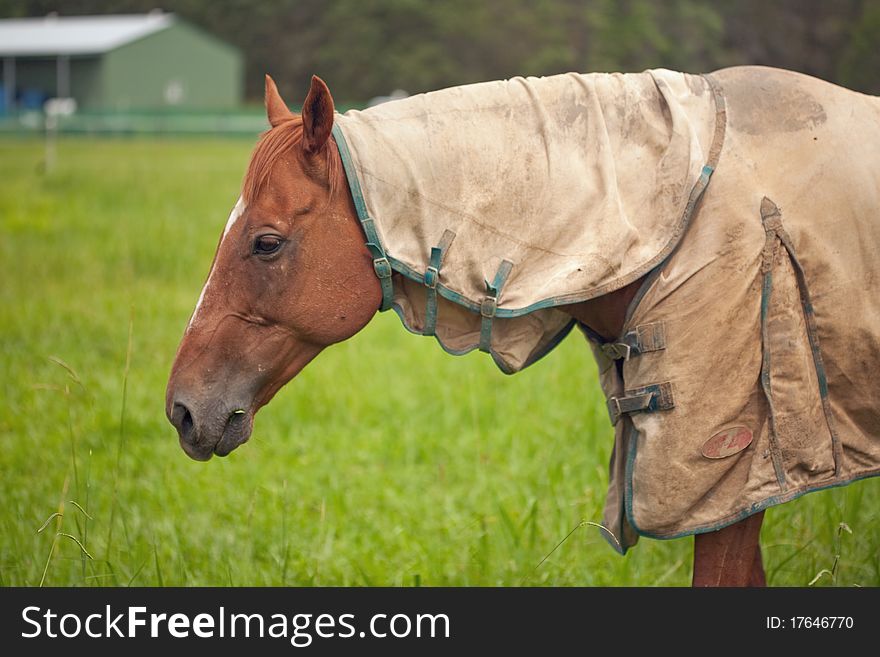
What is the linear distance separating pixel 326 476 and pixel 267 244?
239cm

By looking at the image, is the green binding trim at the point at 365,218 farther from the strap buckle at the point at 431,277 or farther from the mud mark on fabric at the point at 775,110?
the mud mark on fabric at the point at 775,110

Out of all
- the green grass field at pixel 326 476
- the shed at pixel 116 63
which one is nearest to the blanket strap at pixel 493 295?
the green grass field at pixel 326 476

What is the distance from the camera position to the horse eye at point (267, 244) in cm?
206

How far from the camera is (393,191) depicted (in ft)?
6.81

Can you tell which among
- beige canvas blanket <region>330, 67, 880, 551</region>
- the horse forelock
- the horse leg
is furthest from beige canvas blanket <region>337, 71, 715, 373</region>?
the horse leg

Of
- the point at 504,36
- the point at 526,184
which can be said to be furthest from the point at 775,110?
the point at 504,36

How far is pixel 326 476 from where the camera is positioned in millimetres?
4293

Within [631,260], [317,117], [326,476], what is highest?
[317,117]

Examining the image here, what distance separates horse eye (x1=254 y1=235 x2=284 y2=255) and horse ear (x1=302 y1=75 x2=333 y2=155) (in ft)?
0.67

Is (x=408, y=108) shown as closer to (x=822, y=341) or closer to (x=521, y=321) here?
(x=521, y=321)

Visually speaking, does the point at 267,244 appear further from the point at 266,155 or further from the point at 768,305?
the point at 768,305

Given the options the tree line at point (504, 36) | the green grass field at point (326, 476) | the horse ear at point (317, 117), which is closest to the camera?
the horse ear at point (317, 117)

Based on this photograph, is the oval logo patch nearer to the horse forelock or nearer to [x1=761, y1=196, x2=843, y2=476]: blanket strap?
[x1=761, y1=196, x2=843, y2=476]: blanket strap
